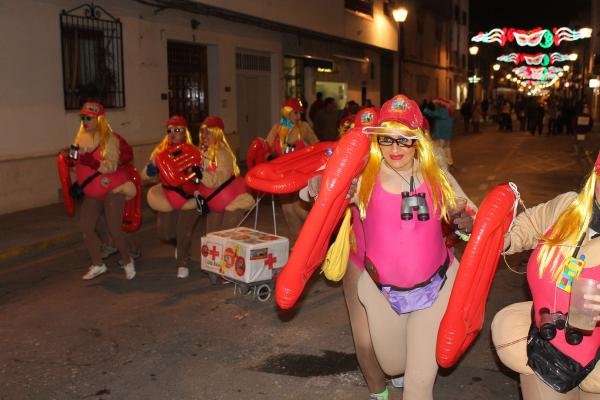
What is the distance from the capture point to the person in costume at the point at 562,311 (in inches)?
106

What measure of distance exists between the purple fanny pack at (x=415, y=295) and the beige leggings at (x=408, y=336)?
0.03 metres

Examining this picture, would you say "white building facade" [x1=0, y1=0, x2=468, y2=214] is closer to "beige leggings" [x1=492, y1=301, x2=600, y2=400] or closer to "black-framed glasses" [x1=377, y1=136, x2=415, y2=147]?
"black-framed glasses" [x1=377, y1=136, x2=415, y2=147]

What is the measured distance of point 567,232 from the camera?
2746 mm

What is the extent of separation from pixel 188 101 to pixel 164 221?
1013 centimetres

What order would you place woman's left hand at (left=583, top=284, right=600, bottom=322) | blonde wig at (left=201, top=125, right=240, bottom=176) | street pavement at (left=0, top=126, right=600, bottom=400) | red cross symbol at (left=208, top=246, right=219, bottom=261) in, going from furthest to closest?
blonde wig at (left=201, top=125, right=240, bottom=176), red cross symbol at (left=208, top=246, right=219, bottom=261), street pavement at (left=0, top=126, right=600, bottom=400), woman's left hand at (left=583, top=284, right=600, bottom=322)

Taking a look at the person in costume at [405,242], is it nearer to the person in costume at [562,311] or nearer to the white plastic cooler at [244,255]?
the person in costume at [562,311]

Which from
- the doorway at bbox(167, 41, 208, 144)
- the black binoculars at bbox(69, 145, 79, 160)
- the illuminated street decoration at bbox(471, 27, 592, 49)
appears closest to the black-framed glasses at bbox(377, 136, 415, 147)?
the black binoculars at bbox(69, 145, 79, 160)

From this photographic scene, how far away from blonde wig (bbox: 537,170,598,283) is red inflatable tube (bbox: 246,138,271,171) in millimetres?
5318

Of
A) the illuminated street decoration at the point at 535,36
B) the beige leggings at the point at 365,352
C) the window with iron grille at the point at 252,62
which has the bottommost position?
→ the beige leggings at the point at 365,352

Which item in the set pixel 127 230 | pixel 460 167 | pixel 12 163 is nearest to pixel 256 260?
pixel 127 230

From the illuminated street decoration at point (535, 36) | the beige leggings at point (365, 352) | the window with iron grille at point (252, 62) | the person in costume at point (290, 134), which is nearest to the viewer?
the beige leggings at point (365, 352)

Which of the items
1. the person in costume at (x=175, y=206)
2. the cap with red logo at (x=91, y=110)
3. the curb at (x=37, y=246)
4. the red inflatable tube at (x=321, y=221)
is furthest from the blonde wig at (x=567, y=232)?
the curb at (x=37, y=246)

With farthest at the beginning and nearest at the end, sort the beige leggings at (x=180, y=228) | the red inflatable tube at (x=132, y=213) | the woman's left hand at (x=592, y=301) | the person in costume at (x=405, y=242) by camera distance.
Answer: the red inflatable tube at (x=132, y=213) → the beige leggings at (x=180, y=228) → the person in costume at (x=405, y=242) → the woman's left hand at (x=592, y=301)

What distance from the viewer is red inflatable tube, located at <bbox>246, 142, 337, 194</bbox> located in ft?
14.7
